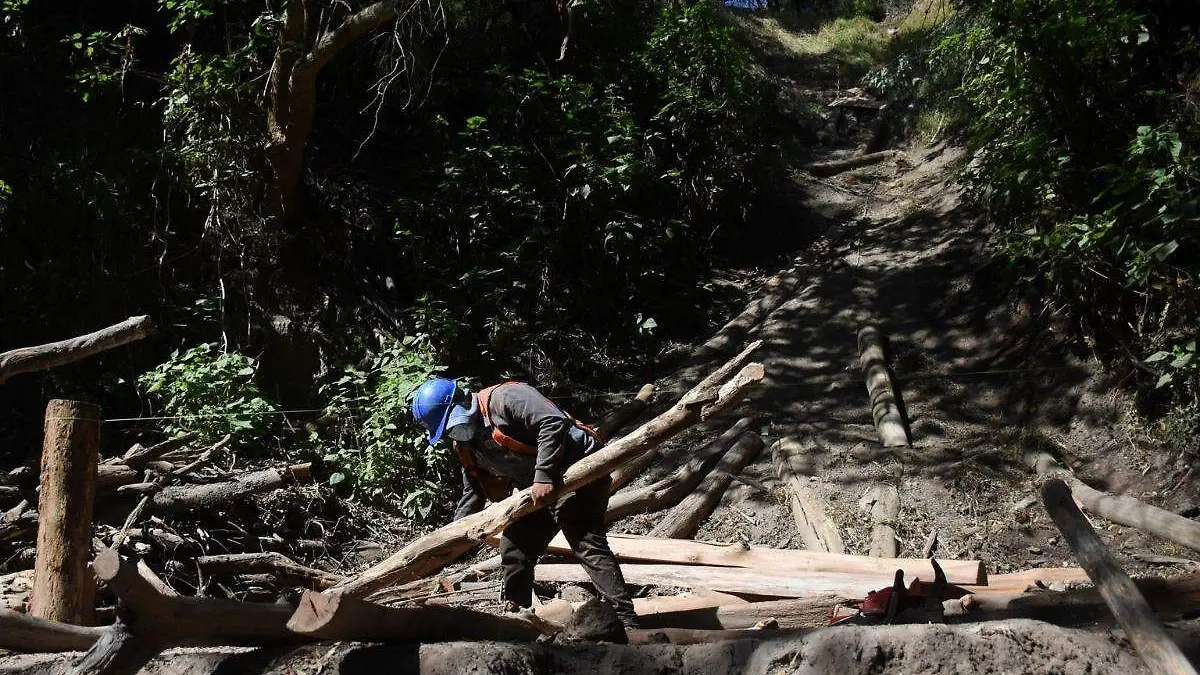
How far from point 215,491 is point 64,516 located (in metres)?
2.24

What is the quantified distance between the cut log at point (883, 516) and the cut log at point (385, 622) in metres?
3.44

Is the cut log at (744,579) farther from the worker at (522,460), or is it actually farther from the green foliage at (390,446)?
the green foliage at (390,446)

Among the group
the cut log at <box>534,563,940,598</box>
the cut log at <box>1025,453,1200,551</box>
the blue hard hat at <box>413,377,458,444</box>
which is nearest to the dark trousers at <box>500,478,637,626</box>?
the blue hard hat at <box>413,377,458,444</box>

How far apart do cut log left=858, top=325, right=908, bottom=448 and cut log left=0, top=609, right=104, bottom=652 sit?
6.25 m

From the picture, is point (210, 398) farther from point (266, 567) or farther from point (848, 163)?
point (848, 163)

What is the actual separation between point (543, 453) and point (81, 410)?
2512 mm

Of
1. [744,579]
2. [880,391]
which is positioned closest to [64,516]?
[744,579]

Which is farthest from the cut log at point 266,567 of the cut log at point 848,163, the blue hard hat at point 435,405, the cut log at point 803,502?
the cut log at point 848,163

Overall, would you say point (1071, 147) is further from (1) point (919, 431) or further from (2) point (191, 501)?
(2) point (191, 501)

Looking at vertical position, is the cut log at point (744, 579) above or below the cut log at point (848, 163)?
below

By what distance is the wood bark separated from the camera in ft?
17.1

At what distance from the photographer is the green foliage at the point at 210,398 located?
8.66 m

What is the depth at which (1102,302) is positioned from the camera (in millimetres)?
8391

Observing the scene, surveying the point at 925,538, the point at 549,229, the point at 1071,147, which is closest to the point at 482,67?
the point at 549,229
